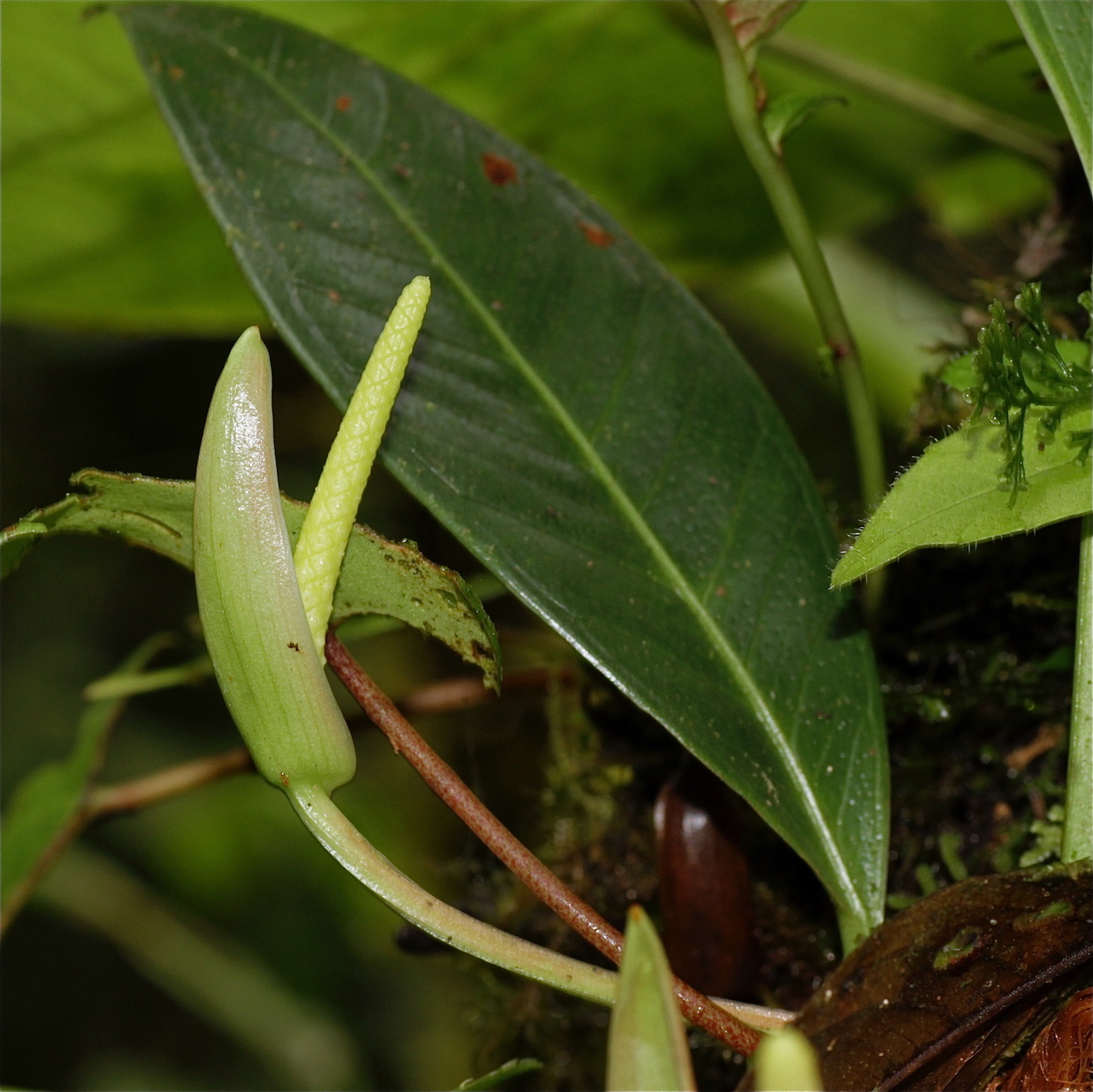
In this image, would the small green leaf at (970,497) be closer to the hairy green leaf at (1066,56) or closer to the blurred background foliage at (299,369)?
the hairy green leaf at (1066,56)

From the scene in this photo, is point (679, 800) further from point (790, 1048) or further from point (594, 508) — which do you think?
point (790, 1048)

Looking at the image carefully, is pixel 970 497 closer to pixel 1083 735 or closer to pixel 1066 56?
pixel 1083 735

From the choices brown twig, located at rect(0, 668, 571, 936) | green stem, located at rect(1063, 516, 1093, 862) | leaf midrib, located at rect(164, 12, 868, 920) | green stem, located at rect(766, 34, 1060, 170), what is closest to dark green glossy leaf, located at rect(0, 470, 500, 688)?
leaf midrib, located at rect(164, 12, 868, 920)

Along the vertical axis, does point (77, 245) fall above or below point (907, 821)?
above

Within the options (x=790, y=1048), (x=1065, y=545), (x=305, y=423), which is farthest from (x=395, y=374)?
(x=305, y=423)

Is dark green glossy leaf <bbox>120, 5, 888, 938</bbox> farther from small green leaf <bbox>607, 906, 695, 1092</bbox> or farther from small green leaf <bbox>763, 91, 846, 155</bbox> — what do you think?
small green leaf <bbox>607, 906, 695, 1092</bbox>

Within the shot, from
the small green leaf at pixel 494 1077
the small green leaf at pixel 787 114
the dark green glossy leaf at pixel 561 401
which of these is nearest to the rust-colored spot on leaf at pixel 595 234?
the dark green glossy leaf at pixel 561 401
